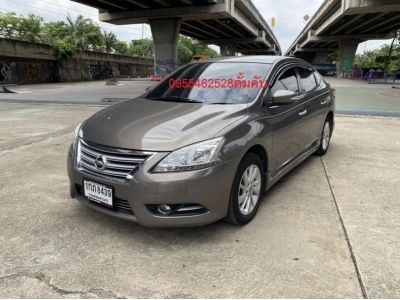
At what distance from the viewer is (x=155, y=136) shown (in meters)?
2.88

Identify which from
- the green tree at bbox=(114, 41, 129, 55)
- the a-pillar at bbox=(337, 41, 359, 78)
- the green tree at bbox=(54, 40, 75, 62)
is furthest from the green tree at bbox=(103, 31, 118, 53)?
the a-pillar at bbox=(337, 41, 359, 78)

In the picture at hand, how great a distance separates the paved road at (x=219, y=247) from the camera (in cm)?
240

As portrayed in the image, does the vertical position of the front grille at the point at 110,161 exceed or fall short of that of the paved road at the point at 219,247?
it exceeds it

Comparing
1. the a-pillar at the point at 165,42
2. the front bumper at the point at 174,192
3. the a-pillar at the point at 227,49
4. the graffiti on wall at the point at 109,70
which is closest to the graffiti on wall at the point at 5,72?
the graffiti on wall at the point at 109,70

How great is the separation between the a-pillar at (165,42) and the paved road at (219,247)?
2491 centimetres

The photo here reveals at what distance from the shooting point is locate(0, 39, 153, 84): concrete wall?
2943cm

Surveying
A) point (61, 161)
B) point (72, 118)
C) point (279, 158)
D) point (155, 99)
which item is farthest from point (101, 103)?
point (279, 158)

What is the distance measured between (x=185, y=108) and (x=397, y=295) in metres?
2.34

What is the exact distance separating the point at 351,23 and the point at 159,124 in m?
40.6

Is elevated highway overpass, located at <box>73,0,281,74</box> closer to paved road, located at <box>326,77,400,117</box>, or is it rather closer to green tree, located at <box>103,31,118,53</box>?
paved road, located at <box>326,77,400,117</box>

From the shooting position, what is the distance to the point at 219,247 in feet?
9.51

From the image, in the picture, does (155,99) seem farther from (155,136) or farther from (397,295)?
(397,295)

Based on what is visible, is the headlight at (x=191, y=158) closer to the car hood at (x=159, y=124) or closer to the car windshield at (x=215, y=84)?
the car hood at (x=159, y=124)

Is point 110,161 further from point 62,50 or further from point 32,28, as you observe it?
point 32,28
